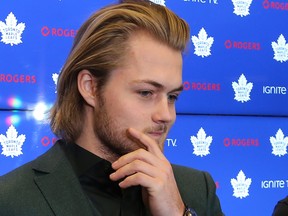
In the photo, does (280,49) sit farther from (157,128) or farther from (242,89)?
(157,128)

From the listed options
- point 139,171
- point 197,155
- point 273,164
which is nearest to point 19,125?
point 197,155

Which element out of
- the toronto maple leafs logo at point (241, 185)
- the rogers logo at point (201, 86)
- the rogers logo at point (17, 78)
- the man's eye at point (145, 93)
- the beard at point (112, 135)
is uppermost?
the rogers logo at point (201, 86)

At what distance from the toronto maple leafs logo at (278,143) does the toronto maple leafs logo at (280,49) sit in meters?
0.40

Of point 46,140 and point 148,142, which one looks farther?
point 46,140

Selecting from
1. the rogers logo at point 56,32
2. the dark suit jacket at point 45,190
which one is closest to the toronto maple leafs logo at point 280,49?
the rogers logo at point 56,32

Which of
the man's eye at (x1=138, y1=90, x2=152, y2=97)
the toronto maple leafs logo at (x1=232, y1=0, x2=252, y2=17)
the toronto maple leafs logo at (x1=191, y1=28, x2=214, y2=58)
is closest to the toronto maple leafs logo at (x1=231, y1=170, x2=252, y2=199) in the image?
the toronto maple leafs logo at (x1=191, y1=28, x2=214, y2=58)

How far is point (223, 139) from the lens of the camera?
270cm

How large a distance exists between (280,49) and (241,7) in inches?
12.6

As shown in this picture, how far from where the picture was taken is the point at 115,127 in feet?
4.67

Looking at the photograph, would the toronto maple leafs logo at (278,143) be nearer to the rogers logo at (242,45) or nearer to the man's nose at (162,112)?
the rogers logo at (242,45)

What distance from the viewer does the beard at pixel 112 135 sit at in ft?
4.65

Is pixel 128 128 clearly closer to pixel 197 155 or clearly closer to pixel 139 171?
pixel 139 171

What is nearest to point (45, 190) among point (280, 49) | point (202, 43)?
point (202, 43)

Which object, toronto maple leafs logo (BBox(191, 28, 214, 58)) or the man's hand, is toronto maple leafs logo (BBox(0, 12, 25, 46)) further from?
the man's hand
